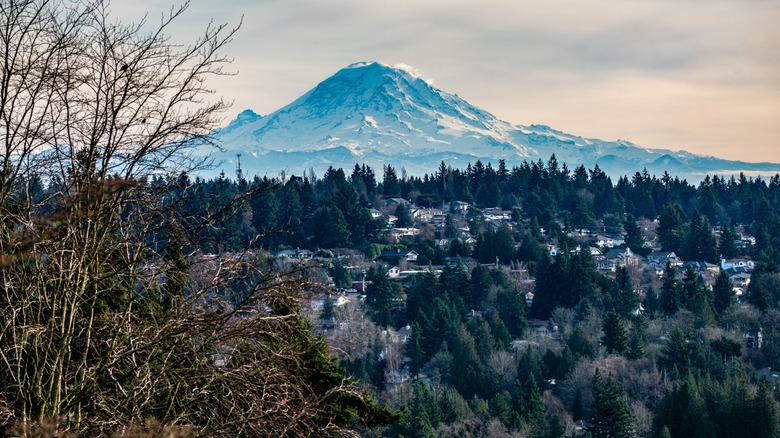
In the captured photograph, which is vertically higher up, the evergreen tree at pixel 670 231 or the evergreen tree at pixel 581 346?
the evergreen tree at pixel 670 231

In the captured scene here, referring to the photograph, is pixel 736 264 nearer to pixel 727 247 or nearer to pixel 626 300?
pixel 727 247

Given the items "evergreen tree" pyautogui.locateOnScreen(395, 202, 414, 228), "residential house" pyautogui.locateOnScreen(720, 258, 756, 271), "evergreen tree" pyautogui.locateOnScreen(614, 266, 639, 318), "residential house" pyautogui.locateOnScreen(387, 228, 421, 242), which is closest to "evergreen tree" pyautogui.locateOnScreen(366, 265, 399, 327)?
"evergreen tree" pyautogui.locateOnScreen(614, 266, 639, 318)

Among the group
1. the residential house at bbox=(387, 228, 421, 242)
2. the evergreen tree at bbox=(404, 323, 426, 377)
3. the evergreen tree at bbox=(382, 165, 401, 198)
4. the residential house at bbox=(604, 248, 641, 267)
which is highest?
the evergreen tree at bbox=(382, 165, 401, 198)

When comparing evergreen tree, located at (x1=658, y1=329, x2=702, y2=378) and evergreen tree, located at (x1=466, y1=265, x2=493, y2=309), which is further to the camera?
evergreen tree, located at (x1=466, y1=265, x2=493, y2=309)

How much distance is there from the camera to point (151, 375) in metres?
5.41

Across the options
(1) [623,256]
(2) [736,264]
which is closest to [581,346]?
(1) [623,256]

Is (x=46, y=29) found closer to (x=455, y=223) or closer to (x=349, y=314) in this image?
(x=349, y=314)

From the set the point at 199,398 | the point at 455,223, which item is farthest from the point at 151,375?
the point at 455,223

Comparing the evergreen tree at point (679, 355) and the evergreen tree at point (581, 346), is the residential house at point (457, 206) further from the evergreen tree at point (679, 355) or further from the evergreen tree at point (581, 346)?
the evergreen tree at point (679, 355)

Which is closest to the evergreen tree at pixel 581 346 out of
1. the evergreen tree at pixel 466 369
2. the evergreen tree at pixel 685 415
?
the evergreen tree at pixel 466 369

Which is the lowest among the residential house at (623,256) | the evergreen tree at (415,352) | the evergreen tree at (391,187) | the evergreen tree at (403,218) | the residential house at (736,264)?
the evergreen tree at (415,352)

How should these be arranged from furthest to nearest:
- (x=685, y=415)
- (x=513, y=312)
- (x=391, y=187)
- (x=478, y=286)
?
(x=391, y=187) → (x=478, y=286) → (x=513, y=312) → (x=685, y=415)

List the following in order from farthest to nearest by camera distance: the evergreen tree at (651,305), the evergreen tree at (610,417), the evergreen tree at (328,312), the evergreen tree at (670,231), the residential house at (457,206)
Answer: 1. the residential house at (457,206)
2. the evergreen tree at (670,231)
3. the evergreen tree at (651,305)
4. the evergreen tree at (328,312)
5. the evergreen tree at (610,417)

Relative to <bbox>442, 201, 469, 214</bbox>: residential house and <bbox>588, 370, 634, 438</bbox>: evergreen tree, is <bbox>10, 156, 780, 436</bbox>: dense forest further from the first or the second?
<bbox>442, 201, 469, 214</bbox>: residential house
